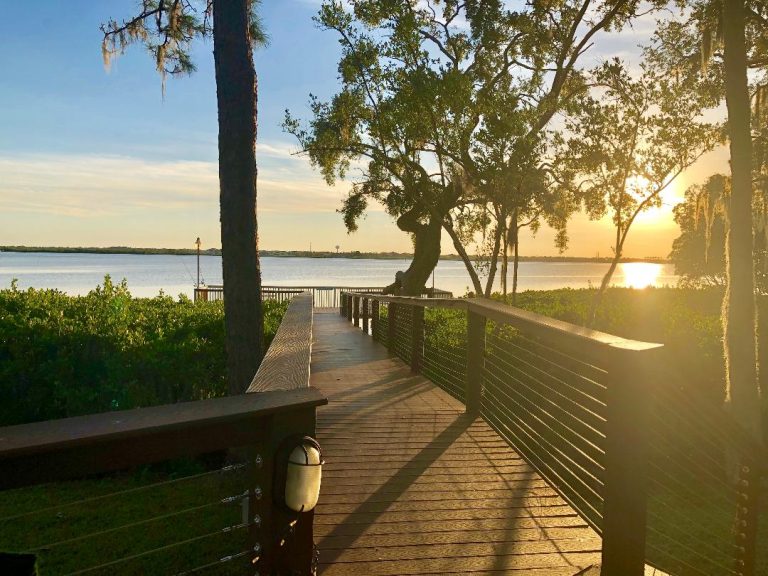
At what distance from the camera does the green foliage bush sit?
804 centimetres

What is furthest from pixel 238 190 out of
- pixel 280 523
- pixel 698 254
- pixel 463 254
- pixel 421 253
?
pixel 698 254

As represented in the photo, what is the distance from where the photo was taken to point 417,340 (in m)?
8.94

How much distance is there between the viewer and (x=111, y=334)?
819 cm

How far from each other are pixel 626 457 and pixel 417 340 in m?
6.12

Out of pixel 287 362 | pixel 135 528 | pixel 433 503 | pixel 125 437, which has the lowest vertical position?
pixel 135 528

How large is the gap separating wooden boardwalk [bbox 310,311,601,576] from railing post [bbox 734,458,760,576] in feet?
2.43

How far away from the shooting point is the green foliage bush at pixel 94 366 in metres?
8.04

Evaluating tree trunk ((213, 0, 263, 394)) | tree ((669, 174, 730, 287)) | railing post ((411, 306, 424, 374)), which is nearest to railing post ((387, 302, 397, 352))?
railing post ((411, 306, 424, 374))

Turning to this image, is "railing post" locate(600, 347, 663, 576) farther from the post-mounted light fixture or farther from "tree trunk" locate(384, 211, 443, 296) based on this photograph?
"tree trunk" locate(384, 211, 443, 296)

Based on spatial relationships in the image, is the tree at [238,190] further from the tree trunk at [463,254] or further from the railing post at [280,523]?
the tree trunk at [463,254]

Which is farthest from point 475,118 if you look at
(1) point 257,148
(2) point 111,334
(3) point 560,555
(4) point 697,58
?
(3) point 560,555

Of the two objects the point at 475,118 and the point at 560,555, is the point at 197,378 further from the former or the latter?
the point at 475,118

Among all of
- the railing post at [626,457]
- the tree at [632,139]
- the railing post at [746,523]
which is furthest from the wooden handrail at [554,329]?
the tree at [632,139]

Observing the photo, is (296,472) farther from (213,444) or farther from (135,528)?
(135,528)
